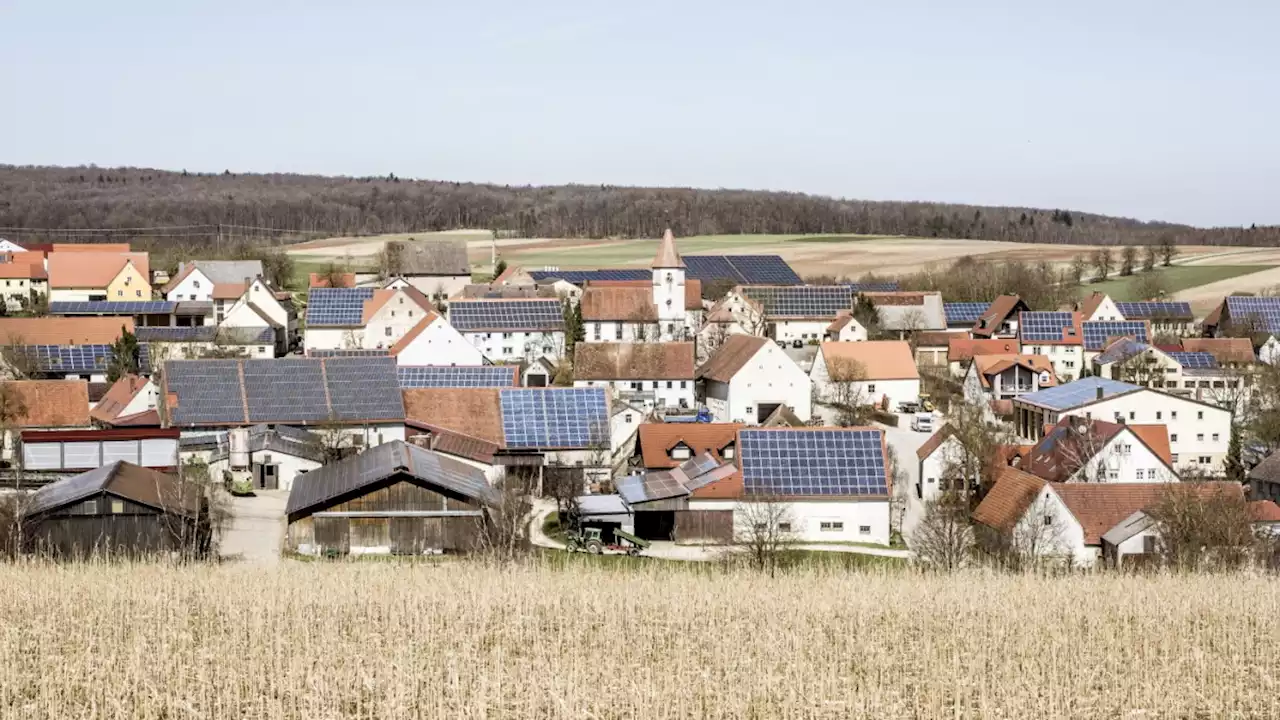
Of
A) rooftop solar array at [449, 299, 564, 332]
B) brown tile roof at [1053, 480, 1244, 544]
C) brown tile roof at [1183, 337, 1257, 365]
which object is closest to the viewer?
brown tile roof at [1053, 480, 1244, 544]

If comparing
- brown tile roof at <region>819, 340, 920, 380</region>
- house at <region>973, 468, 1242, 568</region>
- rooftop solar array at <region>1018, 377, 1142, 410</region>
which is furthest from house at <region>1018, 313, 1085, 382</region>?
house at <region>973, 468, 1242, 568</region>

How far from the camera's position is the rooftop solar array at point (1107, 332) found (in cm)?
5709

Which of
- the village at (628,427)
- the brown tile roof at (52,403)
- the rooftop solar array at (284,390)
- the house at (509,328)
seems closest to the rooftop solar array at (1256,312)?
the village at (628,427)

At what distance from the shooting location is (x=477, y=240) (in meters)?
132

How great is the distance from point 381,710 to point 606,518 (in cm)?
1726

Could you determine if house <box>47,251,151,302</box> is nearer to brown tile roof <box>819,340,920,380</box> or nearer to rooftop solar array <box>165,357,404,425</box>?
rooftop solar array <box>165,357,404,425</box>

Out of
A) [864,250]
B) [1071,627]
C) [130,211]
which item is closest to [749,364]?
[1071,627]

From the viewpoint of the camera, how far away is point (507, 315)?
179ft

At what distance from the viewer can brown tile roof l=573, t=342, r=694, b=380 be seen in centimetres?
4547

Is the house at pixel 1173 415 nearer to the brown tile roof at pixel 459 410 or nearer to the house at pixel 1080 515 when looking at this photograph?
the house at pixel 1080 515

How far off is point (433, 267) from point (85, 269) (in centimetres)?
1556

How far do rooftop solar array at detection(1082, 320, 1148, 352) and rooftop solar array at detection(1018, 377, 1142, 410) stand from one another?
1090 centimetres

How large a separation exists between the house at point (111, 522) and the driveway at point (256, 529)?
0.88m

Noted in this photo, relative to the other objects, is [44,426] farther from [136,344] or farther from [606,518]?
[606,518]
